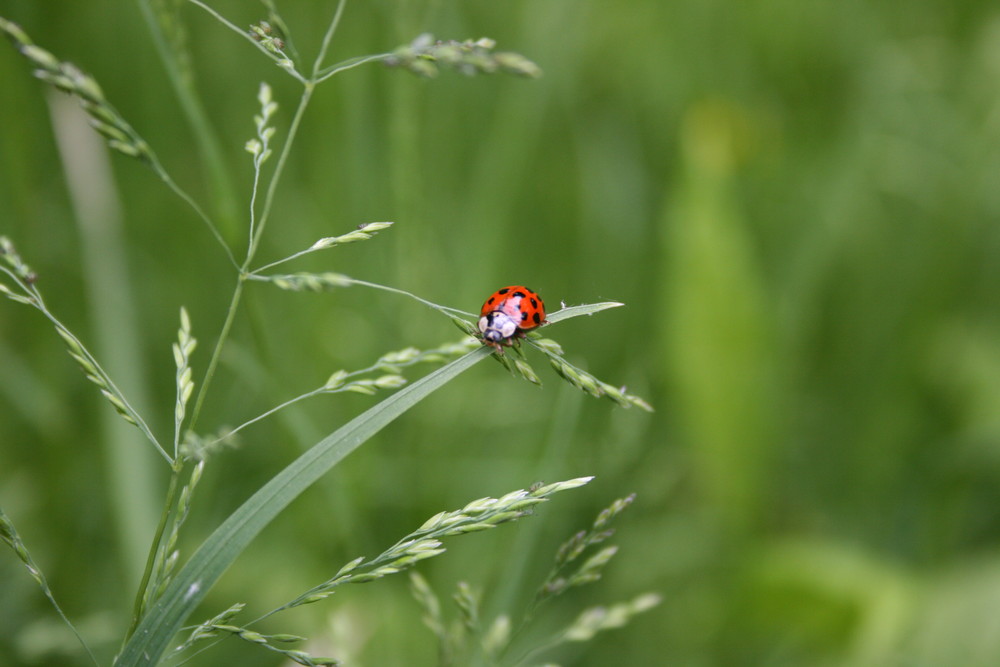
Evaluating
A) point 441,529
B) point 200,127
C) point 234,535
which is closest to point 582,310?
point 441,529

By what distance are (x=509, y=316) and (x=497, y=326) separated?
0.07 metres

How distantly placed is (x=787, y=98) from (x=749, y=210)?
44 cm

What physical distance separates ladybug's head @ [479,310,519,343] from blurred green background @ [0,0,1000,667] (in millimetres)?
342

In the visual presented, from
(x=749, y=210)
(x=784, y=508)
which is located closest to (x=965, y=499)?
(x=784, y=508)

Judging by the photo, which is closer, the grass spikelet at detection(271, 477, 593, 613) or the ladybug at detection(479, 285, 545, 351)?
the grass spikelet at detection(271, 477, 593, 613)

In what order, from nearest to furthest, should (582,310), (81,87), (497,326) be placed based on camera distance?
(81,87) < (582,310) < (497,326)

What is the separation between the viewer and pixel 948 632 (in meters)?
1.89

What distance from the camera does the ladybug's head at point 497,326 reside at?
46.3 inches

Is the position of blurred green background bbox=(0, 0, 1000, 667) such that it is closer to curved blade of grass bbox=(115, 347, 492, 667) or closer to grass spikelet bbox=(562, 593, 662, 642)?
grass spikelet bbox=(562, 593, 662, 642)

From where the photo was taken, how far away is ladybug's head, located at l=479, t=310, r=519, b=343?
1177 mm

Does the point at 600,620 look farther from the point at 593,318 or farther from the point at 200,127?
the point at 593,318

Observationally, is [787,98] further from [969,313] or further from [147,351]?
[147,351]

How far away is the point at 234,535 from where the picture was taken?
871 mm

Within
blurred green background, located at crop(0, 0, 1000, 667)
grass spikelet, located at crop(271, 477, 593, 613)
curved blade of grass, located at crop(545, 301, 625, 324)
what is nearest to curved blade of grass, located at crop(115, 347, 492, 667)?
grass spikelet, located at crop(271, 477, 593, 613)
